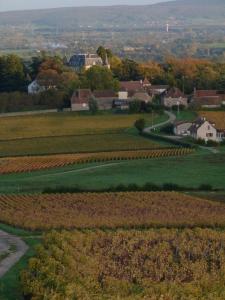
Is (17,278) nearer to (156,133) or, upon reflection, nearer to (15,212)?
(15,212)

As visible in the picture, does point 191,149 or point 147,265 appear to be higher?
point 147,265

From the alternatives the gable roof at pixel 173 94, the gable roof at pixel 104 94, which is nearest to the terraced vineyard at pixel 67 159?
the gable roof at pixel 173 94

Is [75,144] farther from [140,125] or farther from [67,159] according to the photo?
[67,159]

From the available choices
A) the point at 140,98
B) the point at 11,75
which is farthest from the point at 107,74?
the point at 11,75

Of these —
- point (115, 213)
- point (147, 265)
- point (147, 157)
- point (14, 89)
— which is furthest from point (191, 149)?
point (14, 89)

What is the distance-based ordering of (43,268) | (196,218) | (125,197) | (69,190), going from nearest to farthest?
(43,268)
(196,218)
(125,197)
(69,190)

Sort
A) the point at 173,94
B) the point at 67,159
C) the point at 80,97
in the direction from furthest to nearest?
the point at 173,94 → the point at 80,97 → the point at 67,159

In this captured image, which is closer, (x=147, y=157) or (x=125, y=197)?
(x=125, y=197)
